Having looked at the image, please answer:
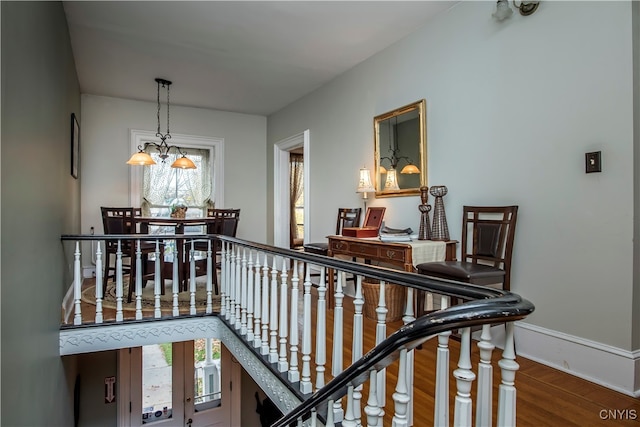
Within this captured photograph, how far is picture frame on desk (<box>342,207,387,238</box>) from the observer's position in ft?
11.1

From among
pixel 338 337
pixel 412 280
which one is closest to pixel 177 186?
pixel 338 337

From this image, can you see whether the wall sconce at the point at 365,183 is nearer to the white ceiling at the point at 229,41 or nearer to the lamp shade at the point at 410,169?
the lamp shade at the point at 410,169

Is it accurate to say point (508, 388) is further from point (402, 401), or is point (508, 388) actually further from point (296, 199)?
point (296, 199)

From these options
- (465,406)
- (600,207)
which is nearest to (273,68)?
(600,207)

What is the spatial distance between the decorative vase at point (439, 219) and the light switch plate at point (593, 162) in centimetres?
101

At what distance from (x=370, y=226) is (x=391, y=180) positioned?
1.64 ft

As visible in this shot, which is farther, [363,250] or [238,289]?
[363,250]

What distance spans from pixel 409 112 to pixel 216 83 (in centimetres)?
269

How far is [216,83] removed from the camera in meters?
4.82

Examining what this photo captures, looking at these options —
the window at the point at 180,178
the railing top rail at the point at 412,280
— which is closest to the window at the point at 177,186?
the window at the point at 180,178

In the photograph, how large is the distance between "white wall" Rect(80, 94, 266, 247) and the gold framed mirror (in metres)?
3.09

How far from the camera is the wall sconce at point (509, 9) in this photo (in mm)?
2409

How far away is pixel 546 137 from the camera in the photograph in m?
2.36

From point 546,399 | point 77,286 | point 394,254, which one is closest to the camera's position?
point 546,399
